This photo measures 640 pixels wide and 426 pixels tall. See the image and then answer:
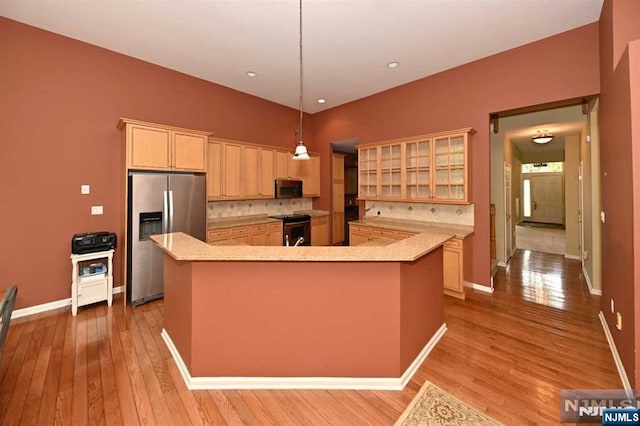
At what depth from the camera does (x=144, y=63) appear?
13.0 feet

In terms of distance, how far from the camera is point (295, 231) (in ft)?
17.6

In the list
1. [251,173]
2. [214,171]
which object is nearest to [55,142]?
[214,171]

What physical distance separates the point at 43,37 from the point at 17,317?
11.0 feet

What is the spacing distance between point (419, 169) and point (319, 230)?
256 centimetres

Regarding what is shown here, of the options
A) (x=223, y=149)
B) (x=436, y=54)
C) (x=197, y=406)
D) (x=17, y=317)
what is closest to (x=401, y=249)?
(x=197, y=406)

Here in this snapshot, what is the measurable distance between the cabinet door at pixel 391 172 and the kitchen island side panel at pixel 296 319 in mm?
2953

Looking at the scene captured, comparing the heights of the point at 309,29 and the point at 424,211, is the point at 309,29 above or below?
above

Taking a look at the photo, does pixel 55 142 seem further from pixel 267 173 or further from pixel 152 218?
pixel 267 173

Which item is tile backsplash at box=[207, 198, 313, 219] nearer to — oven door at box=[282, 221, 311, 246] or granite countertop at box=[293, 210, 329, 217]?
granite countertop at box=[293, 210, 329, 217]

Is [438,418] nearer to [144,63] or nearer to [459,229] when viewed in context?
[459,229]

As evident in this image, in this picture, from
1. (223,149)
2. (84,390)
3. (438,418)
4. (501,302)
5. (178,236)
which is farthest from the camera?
(223,149)

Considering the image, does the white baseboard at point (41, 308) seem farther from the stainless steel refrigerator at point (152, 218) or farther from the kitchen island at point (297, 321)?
the kitchen island at point (297, 321)

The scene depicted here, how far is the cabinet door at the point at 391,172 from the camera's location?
4.66 m

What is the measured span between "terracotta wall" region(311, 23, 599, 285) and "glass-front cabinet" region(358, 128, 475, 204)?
0.24 meters
